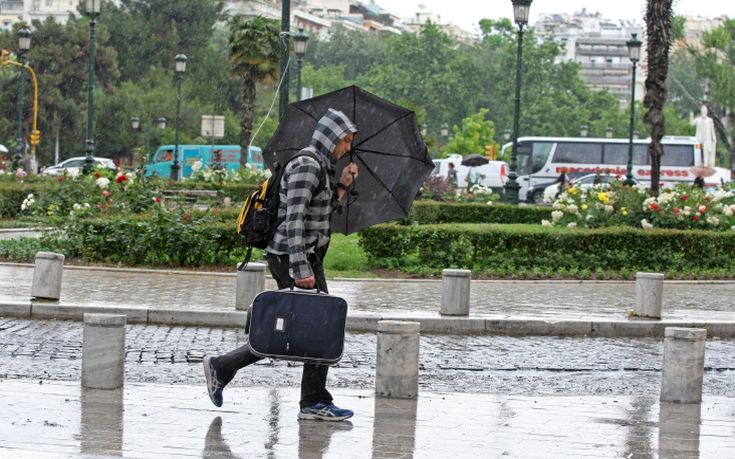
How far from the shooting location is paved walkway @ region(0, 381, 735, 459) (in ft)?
22.5

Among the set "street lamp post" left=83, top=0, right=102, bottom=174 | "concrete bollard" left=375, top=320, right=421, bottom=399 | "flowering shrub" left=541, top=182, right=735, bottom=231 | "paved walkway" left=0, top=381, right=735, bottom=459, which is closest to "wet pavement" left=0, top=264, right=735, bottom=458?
"paved walkway" left=0, top=381, right=735, bottom=459

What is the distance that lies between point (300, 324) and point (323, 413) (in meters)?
0.55

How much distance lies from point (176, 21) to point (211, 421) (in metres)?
81.1

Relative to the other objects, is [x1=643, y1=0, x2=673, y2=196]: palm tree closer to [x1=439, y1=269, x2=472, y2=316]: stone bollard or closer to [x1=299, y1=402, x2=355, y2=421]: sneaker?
[x1=439, y1=269, x2=472, y2=316]: stone bollard

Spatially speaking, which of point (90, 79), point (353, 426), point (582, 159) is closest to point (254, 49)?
point (582, 159)

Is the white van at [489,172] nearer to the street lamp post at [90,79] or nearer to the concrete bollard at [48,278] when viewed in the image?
the street lamp post at [90,79]

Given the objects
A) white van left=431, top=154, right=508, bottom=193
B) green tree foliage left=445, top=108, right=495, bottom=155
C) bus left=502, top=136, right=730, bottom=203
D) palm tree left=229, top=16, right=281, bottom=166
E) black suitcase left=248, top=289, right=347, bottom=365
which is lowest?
black suitcase left=248, top=289, right=347, bottom=365

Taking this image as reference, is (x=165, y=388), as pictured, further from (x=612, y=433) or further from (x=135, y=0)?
(x=135, y=0)

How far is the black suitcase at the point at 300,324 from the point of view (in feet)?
24.8

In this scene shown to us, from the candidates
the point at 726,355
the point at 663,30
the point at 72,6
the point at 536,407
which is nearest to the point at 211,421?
the point at 536,407

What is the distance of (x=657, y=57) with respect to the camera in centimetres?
3116

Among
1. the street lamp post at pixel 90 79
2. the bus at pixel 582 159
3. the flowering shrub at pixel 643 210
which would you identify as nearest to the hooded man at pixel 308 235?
the flowering shrub at pixel 643 210

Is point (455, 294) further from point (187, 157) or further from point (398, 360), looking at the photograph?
point (187, 157)

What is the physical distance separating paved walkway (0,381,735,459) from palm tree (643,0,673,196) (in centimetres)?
2297
